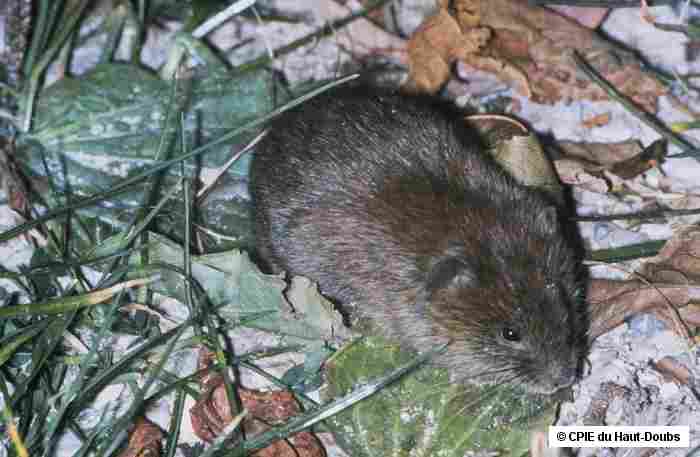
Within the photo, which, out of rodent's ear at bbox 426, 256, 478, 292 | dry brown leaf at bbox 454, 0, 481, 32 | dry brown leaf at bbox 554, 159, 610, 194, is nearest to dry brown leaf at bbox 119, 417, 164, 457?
rodent's ear at bbox 426, 256, 478, 292

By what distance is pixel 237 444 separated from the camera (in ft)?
12.7

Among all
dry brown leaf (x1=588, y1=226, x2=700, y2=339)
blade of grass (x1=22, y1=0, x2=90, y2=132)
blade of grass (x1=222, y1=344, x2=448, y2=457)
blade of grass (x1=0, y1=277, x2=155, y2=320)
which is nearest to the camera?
blade of grass (x1=222, y1=344, x2=448, y2=457)

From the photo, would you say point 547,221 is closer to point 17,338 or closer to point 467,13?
point 467,13

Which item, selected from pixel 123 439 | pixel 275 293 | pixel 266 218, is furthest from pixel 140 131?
pixel 123 439

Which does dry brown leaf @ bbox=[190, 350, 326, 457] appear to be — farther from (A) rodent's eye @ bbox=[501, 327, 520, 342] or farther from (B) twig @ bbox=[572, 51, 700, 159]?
(B) twig @ bbox=[572, 51, 700, 159]

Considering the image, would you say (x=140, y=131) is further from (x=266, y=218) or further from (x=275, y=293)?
(x=275, y=293)

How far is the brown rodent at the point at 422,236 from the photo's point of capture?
161 inches

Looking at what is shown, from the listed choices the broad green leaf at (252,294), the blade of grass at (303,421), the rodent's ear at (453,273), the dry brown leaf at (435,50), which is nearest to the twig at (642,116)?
the dry brown leaf at (435,50)

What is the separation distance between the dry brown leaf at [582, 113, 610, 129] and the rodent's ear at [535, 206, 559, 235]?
1409mm

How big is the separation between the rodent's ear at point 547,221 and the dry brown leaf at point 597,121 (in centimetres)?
141

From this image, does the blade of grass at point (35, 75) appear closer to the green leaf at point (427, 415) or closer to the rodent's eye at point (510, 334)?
the green leaf at point (427, 415)

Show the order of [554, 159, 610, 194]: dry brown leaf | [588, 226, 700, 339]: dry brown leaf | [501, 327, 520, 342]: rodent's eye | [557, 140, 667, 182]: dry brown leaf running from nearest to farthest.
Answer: [501, 327, 520, 342]: rodent's eye < [588, 226, 700, 339]: dry brown leaf < [554, 159, 610, 194]: dry brown leaf < [557, 140, 667, 182]: dry brown leaf

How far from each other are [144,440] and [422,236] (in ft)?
4.91

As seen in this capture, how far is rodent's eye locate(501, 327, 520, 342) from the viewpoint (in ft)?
13.4
